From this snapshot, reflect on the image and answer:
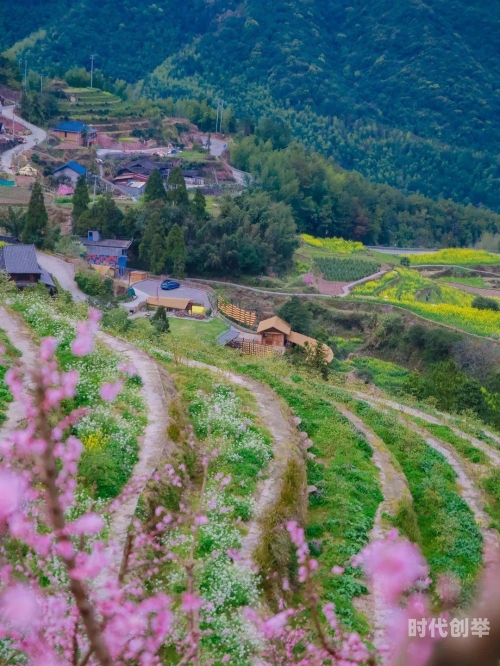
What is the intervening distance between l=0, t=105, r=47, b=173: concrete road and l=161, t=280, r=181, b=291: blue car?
13447 mm

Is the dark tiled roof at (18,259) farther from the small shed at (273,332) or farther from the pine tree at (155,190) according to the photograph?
the pine tree at (155,190)

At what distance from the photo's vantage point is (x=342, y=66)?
4045 inches

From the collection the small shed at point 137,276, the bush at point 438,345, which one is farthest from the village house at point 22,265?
the bush at point 438,345

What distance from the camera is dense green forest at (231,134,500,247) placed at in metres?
51.6

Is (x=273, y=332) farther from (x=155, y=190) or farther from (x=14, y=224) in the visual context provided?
(x=155, y=190)

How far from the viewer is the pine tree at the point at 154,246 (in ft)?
113

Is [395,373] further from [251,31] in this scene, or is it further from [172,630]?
[251,31]

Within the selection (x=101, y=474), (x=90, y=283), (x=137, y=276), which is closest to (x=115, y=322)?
(x=101, y=474)

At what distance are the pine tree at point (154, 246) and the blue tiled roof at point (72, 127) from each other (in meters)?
16.3

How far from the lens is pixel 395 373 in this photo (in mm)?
29047

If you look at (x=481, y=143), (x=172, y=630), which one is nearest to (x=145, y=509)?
(x=172, y=630)

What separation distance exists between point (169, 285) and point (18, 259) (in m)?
12.0

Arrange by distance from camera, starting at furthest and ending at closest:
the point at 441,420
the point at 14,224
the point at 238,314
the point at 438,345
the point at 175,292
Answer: the point at 175,292 → the point at 238,314 → the point at 438,345 → the point at 14,224 → the point at 441,420

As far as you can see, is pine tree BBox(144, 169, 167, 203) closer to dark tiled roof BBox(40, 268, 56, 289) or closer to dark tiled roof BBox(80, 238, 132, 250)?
dark tiled roof BBox(80, 238, 132, 250)
